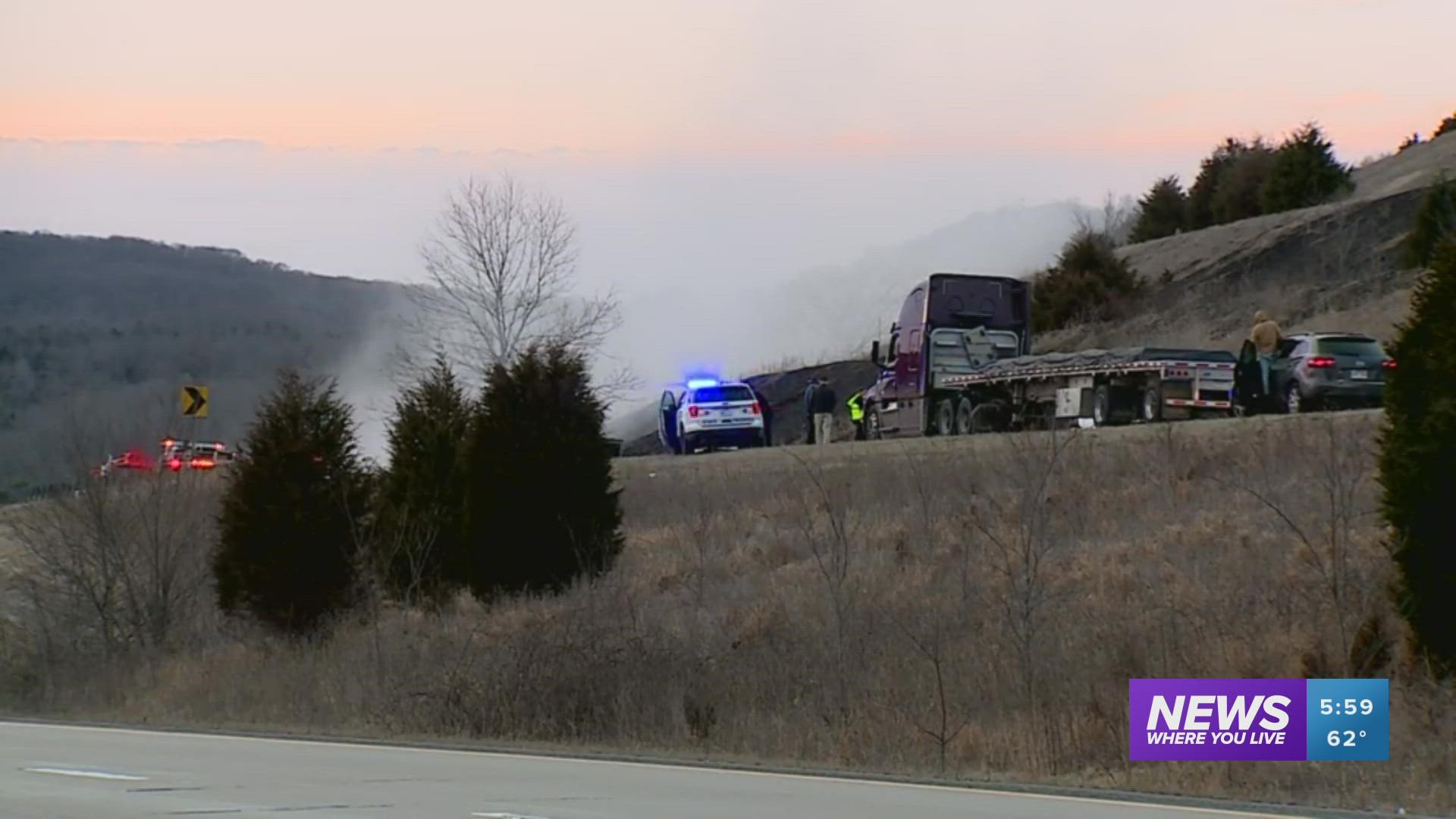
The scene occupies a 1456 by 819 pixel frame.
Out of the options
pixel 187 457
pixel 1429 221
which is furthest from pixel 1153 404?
pixel 1429 221

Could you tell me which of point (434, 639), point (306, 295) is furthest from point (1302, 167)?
point (306, 295)

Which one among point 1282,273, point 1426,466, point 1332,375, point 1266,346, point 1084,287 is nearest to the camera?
point 1426,466

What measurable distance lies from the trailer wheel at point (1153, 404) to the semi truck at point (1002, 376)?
1 centimetres

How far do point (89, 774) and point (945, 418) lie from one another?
29509 mm

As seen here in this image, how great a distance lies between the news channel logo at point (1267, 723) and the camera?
17375mm

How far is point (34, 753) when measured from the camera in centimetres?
1967

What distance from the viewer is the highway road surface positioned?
1364cm

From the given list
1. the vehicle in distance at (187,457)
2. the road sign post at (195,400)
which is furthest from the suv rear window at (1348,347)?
the road sign post at (195,400)

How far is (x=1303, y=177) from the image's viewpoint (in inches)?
3095

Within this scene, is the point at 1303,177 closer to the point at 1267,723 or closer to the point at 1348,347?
the point at 1348,347

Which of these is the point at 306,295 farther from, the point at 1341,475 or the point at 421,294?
the point at 1341,475

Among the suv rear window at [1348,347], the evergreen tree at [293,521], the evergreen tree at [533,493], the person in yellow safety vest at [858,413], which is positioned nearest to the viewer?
the evergreen tree at [533,493]

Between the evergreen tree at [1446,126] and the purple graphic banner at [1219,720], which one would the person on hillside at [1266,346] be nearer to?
the purple graphic banner at [1219,720]

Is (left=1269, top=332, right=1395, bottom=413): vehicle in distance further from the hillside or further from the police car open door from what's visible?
the hillside
